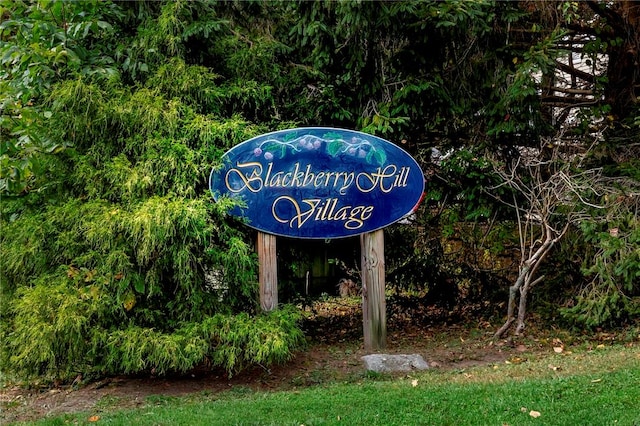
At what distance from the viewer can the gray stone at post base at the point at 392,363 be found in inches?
266

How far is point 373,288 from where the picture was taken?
7508mm

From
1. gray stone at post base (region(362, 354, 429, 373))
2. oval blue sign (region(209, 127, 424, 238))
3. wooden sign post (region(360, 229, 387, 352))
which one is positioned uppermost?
oval blue sign (region(209, 127, 424, 238))

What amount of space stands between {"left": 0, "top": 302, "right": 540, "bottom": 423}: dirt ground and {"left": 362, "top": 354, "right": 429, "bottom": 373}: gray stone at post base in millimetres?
145

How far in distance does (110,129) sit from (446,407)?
4.40 metres

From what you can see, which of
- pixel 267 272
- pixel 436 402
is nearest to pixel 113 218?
pixel 267 272

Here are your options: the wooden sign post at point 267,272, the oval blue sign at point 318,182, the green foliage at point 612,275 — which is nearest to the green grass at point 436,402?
the wooden sign post at point 267,272

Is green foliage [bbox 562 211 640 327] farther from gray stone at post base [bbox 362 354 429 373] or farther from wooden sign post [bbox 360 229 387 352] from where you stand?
wooden sign post [bbox 360 229 387 352]

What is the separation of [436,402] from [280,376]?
6.89 ft

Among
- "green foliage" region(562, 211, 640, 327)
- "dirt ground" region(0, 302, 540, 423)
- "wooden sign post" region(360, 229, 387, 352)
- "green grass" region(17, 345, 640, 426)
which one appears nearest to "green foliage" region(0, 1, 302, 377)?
"dirt ground" region(0, 302, 540, 423)

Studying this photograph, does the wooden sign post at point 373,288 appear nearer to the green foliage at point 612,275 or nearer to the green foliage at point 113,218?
the green foliage at point 113,218

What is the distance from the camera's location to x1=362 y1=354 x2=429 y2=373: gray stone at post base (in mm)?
6766

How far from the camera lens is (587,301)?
25.3 feet

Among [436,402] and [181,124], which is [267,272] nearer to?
[181,124]

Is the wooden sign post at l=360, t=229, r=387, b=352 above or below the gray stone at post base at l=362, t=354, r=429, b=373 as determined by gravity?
above
